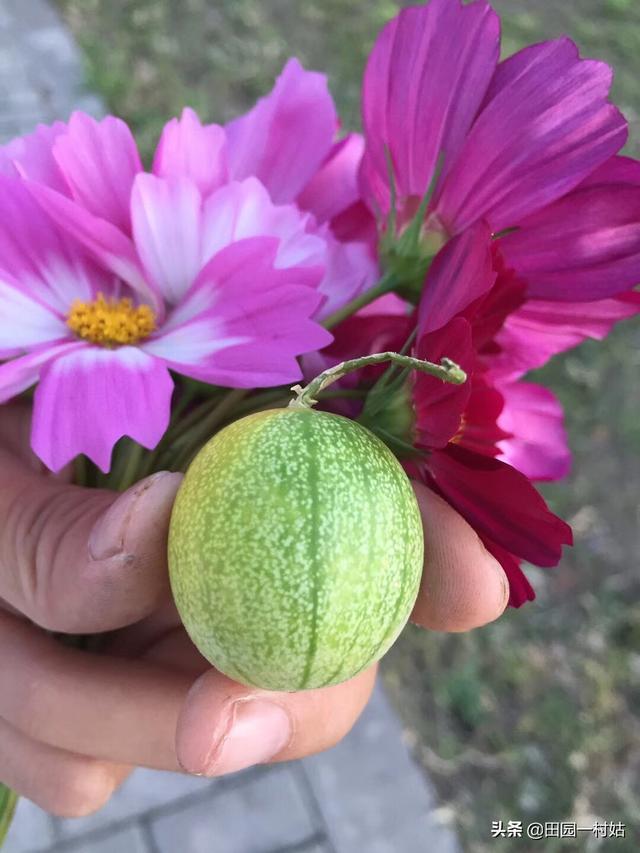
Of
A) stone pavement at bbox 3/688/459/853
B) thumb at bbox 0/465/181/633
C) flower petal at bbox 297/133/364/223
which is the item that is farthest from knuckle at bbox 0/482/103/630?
stone pavement at bbox 3/688/459/853

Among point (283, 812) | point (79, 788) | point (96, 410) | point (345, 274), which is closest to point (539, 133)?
point (345, 274)

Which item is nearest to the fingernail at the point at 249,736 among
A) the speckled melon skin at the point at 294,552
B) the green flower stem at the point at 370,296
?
the speckled melon skin at the point at 294,552

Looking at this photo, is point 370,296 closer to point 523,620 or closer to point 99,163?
point 99,163

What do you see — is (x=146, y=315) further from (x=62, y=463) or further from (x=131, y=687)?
(x=131, y=687)

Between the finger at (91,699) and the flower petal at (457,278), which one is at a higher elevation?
the flower petal at (457,278)

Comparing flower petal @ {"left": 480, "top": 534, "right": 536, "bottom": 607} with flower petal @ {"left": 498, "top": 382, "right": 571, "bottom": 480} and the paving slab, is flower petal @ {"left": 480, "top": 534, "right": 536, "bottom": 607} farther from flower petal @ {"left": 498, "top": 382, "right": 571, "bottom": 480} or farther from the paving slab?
the paving slab

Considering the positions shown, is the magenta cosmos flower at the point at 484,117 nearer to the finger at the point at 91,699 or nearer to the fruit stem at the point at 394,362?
the fruit stem at the point at 394,362

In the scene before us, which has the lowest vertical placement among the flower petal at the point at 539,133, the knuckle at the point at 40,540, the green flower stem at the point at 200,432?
the knuckle at the point at 40,540
